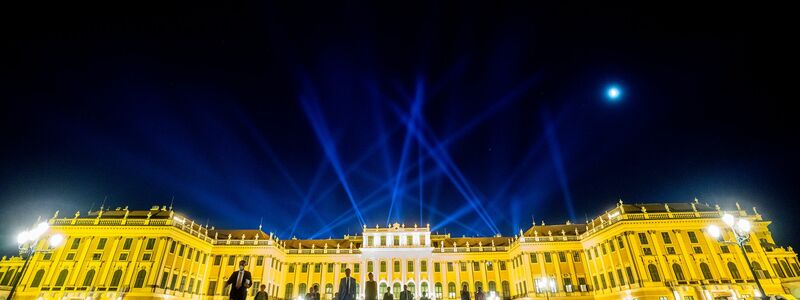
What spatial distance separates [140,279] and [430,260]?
3556 cm

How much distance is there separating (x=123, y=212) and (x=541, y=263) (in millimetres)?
54106

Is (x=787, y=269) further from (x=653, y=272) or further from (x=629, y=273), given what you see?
(x=629, y=273)

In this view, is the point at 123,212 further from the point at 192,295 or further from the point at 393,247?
the point at 393,247

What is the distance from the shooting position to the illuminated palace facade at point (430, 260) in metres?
41.1

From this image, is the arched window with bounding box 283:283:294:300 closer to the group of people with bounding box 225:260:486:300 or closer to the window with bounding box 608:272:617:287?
the window with bounding box 608:272:617:287

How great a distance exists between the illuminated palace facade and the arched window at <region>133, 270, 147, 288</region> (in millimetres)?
108

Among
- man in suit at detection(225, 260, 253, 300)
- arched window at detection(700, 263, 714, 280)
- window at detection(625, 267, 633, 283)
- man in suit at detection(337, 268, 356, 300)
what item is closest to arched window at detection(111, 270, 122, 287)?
man in suit at detection(225, 260, 253, 300)

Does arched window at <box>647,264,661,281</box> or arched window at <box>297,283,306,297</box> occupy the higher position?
arched window at <box>297,283,306,297</box>

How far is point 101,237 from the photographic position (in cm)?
4431

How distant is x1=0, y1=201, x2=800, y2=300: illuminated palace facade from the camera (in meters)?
41.1

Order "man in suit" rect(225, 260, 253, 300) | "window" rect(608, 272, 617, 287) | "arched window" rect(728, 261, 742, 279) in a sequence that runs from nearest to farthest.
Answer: "man in suit" rect(225, 260, 253, 300) → "arched window" rect(728, 261, 742, 279) → "window" rect(608, 272, 617, 287)

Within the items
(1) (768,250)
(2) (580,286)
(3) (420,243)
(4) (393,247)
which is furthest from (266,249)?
(1) (768,250)

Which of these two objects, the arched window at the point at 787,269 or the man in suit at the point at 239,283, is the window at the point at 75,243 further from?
the arched window at the point at 787,269

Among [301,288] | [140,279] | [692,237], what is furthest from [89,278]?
[692,237]
